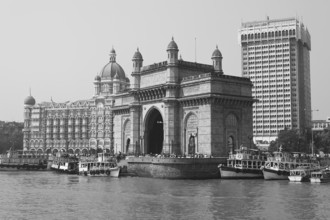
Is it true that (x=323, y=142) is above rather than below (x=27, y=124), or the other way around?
below

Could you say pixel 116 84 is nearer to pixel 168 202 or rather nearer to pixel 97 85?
pixel 97 85

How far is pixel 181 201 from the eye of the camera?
1903 inches

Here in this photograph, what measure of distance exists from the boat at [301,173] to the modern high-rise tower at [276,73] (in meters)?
105

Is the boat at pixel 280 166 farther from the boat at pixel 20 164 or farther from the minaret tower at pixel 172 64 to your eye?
the boat at pixel 20 164

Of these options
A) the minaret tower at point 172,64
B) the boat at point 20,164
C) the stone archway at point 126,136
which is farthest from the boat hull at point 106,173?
the boat at point 20,164

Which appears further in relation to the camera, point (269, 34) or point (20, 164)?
point (269, 34)

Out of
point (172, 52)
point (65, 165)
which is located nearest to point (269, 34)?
point (172, 52)

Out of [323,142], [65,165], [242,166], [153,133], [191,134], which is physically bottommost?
[65,165]

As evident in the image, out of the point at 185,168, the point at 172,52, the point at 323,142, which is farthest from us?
the point at 323,142

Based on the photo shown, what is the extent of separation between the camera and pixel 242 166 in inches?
3027

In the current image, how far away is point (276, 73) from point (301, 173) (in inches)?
4370

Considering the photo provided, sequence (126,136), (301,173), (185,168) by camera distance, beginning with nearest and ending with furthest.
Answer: (301,173) < (185,168) < (126,136)

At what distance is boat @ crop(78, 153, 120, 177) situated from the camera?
279ft

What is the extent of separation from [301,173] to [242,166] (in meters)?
9.32
